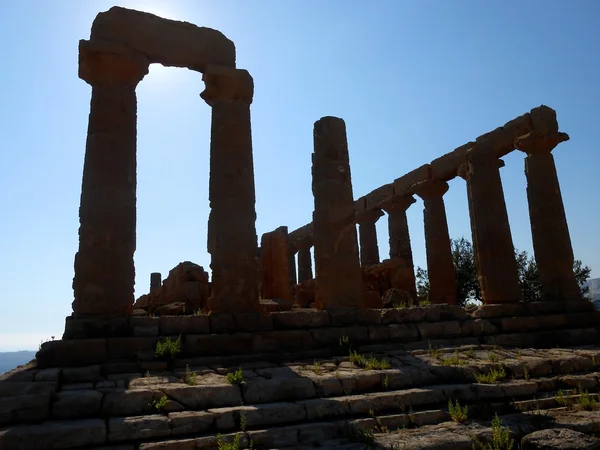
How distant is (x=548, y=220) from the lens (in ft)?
51.5

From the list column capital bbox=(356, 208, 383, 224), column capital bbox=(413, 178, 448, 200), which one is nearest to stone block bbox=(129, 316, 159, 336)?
column capital bbox=(413, 178, 448, 200)

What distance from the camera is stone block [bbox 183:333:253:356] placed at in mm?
9672

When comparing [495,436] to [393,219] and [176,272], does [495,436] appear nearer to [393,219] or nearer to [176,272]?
[176,272]

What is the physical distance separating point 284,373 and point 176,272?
11.4 m

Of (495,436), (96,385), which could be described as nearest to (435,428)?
(495,436)

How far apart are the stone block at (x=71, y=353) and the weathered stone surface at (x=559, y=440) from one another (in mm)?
6967

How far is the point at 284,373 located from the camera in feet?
27.1

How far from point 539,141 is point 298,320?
1011cm

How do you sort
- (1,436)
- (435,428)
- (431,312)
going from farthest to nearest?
(431,312) → (435,428) → (1,436)

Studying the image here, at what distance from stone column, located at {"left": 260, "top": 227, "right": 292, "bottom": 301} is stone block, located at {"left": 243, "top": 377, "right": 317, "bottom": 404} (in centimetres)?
1195

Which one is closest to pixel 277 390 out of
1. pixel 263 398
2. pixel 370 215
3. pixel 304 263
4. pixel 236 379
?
pixel 263 398

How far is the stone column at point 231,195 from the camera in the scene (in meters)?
11.4

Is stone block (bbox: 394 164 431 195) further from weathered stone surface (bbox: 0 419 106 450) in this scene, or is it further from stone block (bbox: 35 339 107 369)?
weathered stone surface (bbox: 0 419 106 450)

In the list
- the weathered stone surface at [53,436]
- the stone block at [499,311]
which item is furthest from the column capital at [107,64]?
the stone block at [499,311]
